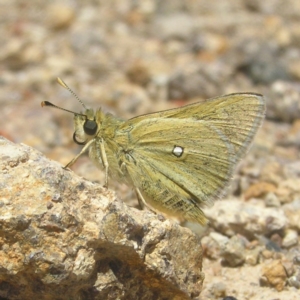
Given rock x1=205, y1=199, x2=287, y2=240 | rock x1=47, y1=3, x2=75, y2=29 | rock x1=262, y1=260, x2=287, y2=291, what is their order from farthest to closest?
rock x1=47, y1=3, x2=75, y2=29 → rock x1=205, y1=199, x2=287, y2=240 → rock x1=262, y1=260, x2=287, y2=291

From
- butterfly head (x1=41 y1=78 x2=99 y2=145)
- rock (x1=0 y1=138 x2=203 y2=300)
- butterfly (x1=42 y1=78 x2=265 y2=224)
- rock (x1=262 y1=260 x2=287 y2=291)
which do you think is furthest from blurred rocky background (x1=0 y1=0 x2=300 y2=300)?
rock (x1=0 y1=138 x2=203 y2=300)

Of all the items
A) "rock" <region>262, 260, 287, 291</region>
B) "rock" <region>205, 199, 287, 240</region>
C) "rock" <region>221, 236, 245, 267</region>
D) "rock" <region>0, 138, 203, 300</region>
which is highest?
"rock" <region>205, 199, 287, 240</region>

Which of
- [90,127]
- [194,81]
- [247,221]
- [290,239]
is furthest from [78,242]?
[194,81]

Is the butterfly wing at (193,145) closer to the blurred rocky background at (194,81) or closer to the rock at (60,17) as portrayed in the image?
the blurred rocky background at (194,81)

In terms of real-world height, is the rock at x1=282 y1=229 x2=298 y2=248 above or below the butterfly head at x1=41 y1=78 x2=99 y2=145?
above

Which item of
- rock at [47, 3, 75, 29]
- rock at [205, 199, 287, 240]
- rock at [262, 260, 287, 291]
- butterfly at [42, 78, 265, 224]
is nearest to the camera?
rock at [262, 260, 287, 291]

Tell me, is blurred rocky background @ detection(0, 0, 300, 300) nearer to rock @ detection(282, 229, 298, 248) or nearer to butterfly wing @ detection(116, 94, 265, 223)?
rock @ detection(282, 229, 298, 248)
